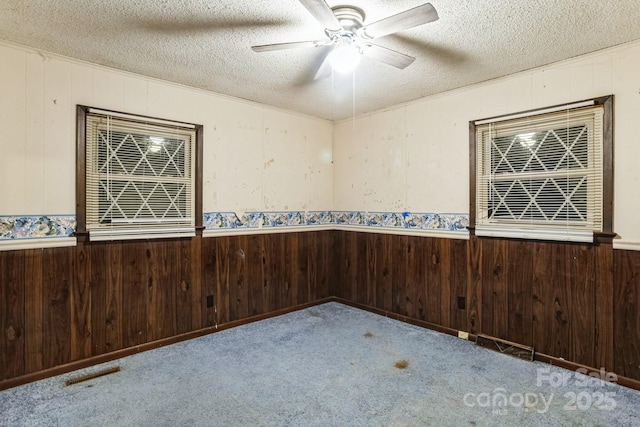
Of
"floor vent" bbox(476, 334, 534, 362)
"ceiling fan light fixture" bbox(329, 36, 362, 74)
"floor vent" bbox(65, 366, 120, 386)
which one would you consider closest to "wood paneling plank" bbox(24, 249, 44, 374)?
"floor vent" bbox(65, 366, 120, 386)

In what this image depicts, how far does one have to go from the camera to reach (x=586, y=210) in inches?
105

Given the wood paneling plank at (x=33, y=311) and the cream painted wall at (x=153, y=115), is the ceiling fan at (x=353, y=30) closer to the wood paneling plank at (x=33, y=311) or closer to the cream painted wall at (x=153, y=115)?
the cream painted wall at (x=153, y=115)

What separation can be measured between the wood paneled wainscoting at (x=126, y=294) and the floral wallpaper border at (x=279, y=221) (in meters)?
0.14

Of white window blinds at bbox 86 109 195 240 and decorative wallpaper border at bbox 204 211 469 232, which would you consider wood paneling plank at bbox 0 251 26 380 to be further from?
decorative wallpaper border at bbox 204 211 469 232

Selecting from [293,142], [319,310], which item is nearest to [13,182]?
[293,142]

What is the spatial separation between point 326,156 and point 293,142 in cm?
57

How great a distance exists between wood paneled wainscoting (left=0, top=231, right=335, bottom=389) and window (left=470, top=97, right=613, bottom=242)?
221cm

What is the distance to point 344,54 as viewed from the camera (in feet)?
7.13

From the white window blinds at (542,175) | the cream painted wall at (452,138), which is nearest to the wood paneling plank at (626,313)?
the cream painted wall at (452,138)

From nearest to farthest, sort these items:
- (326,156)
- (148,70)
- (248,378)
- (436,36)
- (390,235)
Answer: (436,36), (248,378), (148,70), (390,235), (326,156)

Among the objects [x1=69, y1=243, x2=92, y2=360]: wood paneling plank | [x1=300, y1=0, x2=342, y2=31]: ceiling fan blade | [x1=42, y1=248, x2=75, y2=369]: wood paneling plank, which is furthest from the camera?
[x1=69, y1=243, x2=92, y2=360]: wood paneling plank

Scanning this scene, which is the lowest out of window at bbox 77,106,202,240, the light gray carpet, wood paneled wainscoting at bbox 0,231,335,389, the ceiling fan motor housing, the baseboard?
the light gray carpet

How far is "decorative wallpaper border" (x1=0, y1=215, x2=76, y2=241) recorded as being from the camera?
8.10ft

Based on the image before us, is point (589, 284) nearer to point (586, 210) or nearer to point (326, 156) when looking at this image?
point (586, 210)
